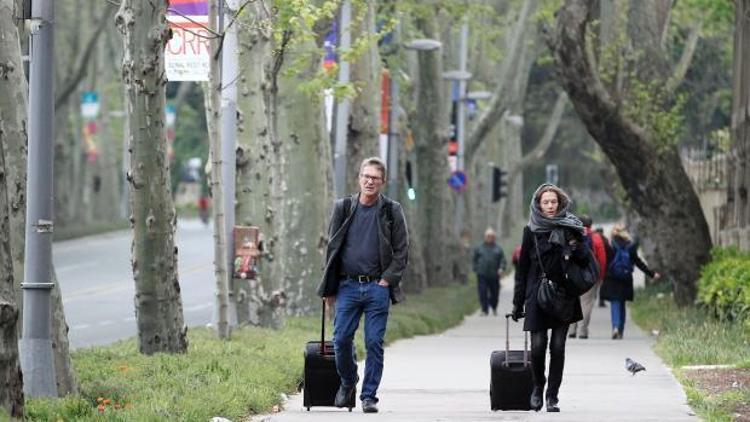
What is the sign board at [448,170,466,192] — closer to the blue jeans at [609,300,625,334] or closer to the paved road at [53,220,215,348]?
the paved road at [53,220,215,348]

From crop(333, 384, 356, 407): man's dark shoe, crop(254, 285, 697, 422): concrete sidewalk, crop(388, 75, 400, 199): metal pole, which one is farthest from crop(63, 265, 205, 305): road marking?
crop(333, 384, 356, 407): man's dark shoe

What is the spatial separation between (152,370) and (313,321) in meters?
10.8

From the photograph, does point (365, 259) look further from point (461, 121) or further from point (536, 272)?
point (461, 121)

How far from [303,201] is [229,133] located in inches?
251

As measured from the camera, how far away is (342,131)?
99.3 ft

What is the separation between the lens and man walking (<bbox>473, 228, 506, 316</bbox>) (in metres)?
37.5

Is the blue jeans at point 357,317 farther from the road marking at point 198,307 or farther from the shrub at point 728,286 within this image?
the road marking at point 198,307

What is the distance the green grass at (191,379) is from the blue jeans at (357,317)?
759mm

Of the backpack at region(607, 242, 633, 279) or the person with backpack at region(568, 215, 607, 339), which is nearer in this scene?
the person with backpack at region(568, 215, 607, 339)

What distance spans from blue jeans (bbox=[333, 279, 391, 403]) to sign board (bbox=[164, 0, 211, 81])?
6660 mm

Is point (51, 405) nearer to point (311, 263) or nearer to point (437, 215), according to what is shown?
point (311, 263)

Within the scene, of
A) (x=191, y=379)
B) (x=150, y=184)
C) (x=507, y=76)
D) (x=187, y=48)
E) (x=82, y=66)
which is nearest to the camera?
(x=191, y=379)

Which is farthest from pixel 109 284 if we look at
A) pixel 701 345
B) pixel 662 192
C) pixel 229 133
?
pixel 701 345

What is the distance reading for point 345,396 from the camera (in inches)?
574
